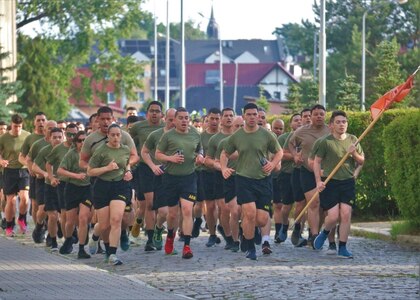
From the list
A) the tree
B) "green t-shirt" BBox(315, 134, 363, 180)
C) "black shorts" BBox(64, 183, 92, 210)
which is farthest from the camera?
the tree

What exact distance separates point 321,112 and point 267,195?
2.07 m

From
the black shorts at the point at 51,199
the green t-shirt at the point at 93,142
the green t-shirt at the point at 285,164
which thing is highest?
the green t-shirt at the point at 93,142

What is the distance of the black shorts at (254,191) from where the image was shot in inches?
782

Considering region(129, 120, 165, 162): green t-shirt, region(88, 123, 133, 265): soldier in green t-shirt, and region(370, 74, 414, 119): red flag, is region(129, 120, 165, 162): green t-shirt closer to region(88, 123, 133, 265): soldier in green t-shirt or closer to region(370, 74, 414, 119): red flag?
region(370, 74, 414, 119): red flag

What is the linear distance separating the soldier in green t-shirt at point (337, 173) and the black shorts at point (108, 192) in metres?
2.47

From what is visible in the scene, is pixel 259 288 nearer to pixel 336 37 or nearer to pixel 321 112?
pixel 321 112

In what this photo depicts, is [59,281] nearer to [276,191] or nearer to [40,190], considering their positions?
[40,190]

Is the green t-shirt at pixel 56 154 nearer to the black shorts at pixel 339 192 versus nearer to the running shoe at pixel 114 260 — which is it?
the running shoe at pixel 114 260

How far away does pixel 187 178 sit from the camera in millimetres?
20859

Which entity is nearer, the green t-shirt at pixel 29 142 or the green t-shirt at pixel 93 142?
the green t-shirt at pixel 93 142

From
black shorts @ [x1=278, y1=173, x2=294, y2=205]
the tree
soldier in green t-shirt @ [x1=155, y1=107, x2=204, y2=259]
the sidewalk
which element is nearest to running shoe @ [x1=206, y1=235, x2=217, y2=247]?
black shorts @ [x1=278, y1=173, x2=294, y2=205]

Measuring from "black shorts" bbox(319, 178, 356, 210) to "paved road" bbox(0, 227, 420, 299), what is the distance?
669mm

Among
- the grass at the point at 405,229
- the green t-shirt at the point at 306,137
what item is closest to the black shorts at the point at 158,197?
the green t-shirt at the point at 306,137

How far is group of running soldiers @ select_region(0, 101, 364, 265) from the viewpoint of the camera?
781 inches
